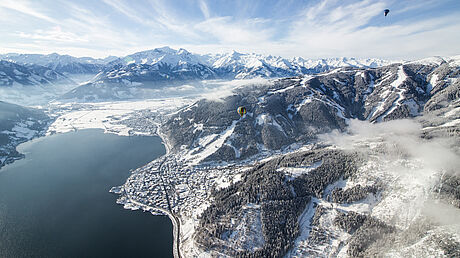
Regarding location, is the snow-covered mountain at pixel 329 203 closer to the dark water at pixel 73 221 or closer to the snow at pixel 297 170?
the snow at pixel 297 170

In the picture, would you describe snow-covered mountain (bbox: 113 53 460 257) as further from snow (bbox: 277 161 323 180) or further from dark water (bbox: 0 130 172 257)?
dark water (bbox: 0 130 172 257)

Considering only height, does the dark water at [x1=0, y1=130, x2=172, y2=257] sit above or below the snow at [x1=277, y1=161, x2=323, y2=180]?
below

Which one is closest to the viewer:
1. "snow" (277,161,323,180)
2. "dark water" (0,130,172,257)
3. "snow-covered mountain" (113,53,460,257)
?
"snow-covered mountain" (113,53,460,257)

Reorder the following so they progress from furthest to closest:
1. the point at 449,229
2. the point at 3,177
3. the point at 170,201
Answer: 1. the point at 3,177
2. the point at 170,201
3. the point at 449,229

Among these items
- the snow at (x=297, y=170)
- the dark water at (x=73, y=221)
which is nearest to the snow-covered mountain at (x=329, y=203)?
the snow at (x=297, y=170)

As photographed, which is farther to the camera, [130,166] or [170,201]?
[130,166]

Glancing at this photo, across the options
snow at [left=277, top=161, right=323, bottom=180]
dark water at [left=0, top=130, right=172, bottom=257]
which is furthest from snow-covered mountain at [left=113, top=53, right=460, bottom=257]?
dark water at [left=0, top=130, right=172, bottom=257]

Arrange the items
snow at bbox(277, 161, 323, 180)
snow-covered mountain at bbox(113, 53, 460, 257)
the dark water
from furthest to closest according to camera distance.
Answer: snow at bbox(277, 161, 323, 180), the dark water, snow-covered mountain at bbox(113, 53, 460, 257)

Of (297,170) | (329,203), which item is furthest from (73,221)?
(329,203)

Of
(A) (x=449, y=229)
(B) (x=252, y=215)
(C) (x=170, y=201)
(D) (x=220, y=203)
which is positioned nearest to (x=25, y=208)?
(C) (x=170, y=201)

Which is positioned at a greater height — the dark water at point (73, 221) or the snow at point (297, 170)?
the snow at point (297, 170)

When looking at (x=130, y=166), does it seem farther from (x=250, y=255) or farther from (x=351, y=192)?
(x=351, y=192)
